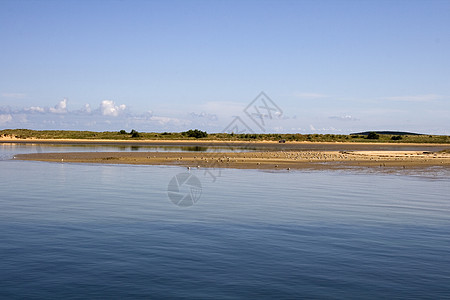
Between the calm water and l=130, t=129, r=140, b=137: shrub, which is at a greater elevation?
l=130, t=129, r=140, b=137: shrub

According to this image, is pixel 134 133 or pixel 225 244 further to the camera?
pixel 134 133

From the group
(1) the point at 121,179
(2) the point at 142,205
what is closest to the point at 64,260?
(2) the point at 142,205

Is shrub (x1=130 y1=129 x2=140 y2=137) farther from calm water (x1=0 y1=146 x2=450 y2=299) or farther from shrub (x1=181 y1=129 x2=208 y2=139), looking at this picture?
calm water (x1=0 y1=146 x2=450 y2=299)

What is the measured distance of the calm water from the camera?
10.3m

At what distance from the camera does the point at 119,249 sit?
13.2 m

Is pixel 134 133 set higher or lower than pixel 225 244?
higher

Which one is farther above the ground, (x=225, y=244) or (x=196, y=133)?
(x=196, y=133)

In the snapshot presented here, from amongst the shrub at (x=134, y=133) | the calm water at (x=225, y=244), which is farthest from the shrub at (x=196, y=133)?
the calm water at (x=225, y=244)

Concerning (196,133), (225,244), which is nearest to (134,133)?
(196,133)

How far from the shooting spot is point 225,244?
45.5 feet

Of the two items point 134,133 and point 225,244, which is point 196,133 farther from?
point 225,244

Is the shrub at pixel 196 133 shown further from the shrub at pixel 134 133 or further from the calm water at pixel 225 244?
the calm water at pixel 225 244

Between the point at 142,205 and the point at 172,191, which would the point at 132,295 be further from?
the point at 172,191

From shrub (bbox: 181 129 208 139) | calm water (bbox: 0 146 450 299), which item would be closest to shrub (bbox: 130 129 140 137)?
shrub (bbox: 181 129 208 139)
